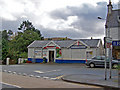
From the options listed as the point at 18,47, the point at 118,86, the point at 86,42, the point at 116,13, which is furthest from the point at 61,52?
the point at 118,86

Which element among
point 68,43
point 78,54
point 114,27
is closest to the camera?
point 114,27

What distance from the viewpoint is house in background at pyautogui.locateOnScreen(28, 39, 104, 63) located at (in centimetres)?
2938

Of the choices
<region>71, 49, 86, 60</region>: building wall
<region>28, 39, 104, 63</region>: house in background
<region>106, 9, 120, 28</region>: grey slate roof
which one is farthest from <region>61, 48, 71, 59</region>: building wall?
<region>106, 9, 120, 28</region>: grey slate roof

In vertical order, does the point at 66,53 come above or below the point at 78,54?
above

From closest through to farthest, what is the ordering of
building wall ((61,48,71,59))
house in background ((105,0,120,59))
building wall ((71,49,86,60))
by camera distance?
house in background ((105,0,120,59)) < building wall ((71,49,86,60)) < building wall ((61,48,71,59))

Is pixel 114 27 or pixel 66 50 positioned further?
pixel 66 50

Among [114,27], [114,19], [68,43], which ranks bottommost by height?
[68,43]

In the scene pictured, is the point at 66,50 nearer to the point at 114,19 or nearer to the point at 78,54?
the point at 78,54

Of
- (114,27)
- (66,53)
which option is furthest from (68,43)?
(114,27)

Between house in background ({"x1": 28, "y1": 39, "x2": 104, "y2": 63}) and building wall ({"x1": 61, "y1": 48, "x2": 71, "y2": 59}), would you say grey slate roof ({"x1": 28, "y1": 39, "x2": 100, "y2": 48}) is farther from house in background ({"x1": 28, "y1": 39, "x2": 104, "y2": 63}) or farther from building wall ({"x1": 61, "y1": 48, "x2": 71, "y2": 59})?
building wall ({"x1": 61, "y1": 48, "x2": 71, "y2": 59})

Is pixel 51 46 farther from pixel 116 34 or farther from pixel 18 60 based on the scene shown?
pixel 116 34

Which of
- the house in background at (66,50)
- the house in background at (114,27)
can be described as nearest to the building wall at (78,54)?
the house in background at (66,50)

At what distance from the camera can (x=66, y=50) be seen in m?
31.0

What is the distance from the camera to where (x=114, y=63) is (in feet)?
66.2
